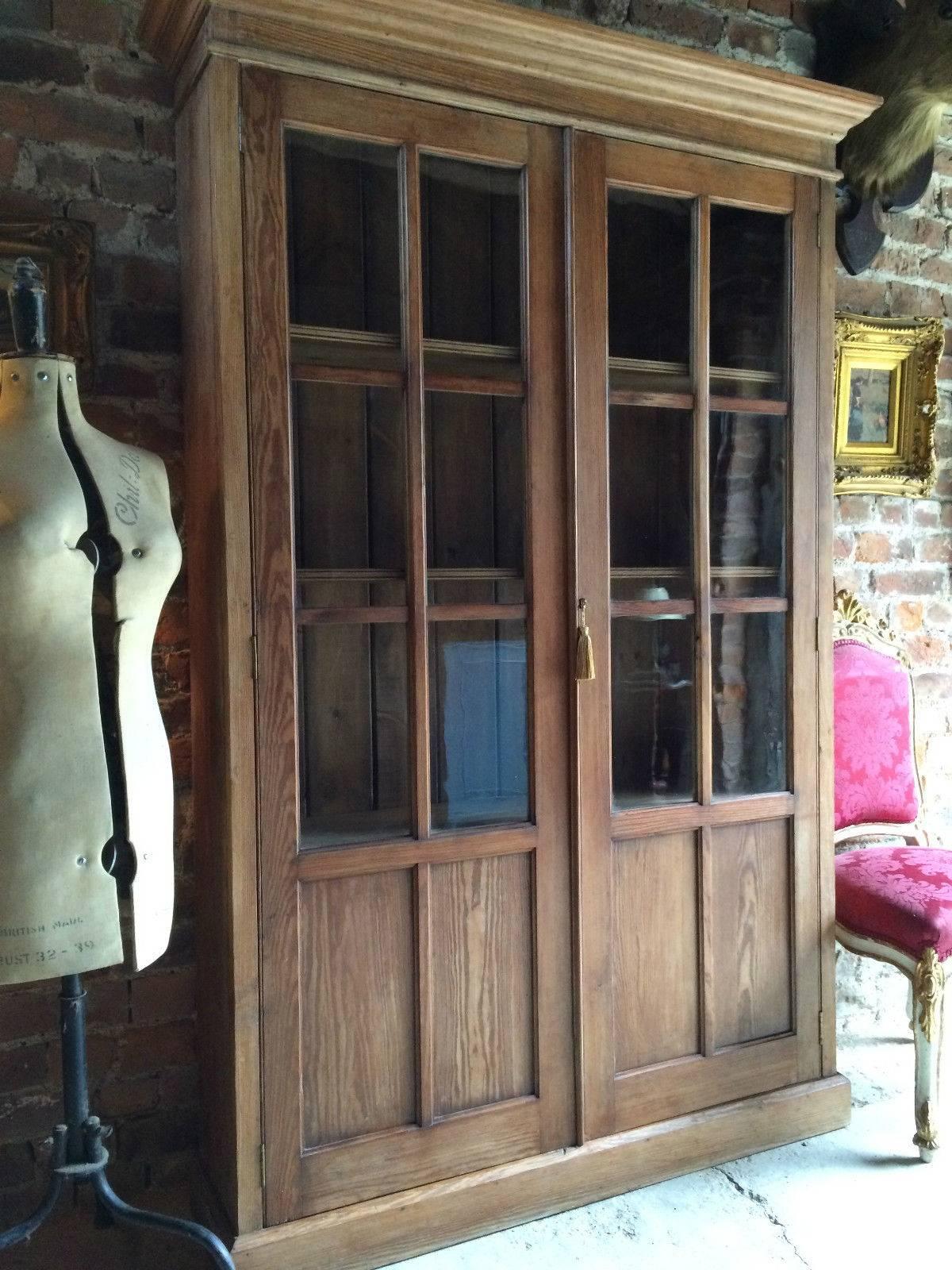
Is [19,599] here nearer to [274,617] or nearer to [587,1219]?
[274,617]

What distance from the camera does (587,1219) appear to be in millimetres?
1848

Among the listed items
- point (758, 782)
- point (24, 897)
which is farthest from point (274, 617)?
point (758, 782)

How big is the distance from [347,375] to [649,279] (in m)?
0.66

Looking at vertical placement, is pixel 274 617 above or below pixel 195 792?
above

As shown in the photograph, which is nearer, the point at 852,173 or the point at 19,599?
the point at 19,599

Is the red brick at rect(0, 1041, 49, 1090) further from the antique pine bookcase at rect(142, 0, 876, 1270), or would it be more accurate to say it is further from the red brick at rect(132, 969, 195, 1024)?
the antique pine bookcase at rect(142, 0, 876, 1270)

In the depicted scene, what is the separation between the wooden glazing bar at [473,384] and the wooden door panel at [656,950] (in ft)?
2.90

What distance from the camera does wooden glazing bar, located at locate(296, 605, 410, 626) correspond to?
5.49 feet

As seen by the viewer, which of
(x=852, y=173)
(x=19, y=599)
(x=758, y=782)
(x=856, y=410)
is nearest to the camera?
(x=19, y=599)

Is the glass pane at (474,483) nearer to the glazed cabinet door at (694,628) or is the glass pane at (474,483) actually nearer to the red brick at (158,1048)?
the glazed cabinet door at (694,628)

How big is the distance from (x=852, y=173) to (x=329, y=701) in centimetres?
193

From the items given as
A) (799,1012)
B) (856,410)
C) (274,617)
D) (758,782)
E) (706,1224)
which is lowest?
(706,1224)

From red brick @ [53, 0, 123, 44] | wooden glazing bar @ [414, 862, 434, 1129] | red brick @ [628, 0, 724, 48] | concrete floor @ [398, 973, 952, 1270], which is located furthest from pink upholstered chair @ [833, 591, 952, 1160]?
red brick @ [53, 0, 123, 44]

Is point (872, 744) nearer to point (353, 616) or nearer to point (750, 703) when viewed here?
point (750, 703)
